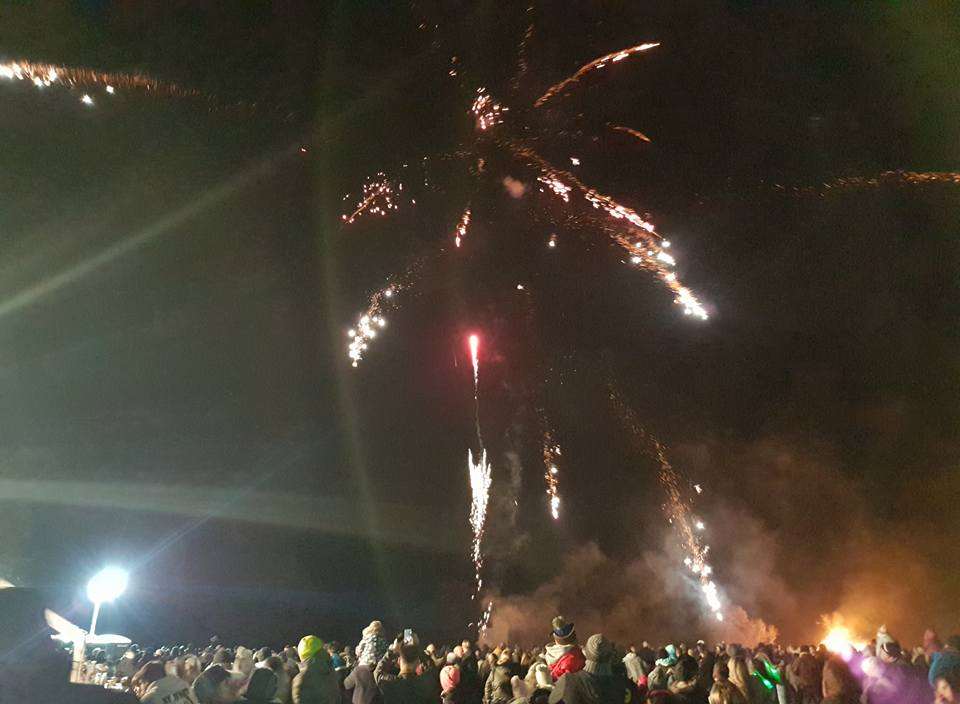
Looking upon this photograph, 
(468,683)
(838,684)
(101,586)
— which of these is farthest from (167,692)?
(101,586)

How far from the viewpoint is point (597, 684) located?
421cm

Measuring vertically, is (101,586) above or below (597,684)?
above

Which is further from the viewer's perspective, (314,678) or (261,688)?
(314,678)

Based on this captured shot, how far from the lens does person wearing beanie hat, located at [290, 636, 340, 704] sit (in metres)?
5.37

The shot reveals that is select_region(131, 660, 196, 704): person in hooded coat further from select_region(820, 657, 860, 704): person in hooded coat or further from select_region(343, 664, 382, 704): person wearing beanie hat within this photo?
select_region(820, 657, 860, 704): person in hooded coat

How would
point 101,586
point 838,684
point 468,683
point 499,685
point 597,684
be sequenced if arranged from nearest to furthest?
point 597,684
point 838,684
point 499,685
point 468,683
point 101,586

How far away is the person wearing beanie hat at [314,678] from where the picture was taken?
537 cm

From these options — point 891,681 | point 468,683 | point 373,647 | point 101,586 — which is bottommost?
point 891,681

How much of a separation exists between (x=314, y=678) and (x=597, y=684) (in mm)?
2386

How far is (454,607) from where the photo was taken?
31.2 metres

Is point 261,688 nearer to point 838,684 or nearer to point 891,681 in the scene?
point 838,684

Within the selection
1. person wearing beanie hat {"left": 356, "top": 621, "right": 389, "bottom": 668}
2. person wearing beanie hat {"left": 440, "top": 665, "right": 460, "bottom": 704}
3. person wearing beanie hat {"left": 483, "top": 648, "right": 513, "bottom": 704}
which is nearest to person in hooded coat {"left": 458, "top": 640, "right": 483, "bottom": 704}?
person wearing beanie hat {"left": 440, "top": 665, "right": 460, "bottom": 704}

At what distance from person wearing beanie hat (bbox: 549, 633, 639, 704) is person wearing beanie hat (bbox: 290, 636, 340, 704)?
6.69 feet

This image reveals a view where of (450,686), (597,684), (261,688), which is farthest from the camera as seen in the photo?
(450,686)
